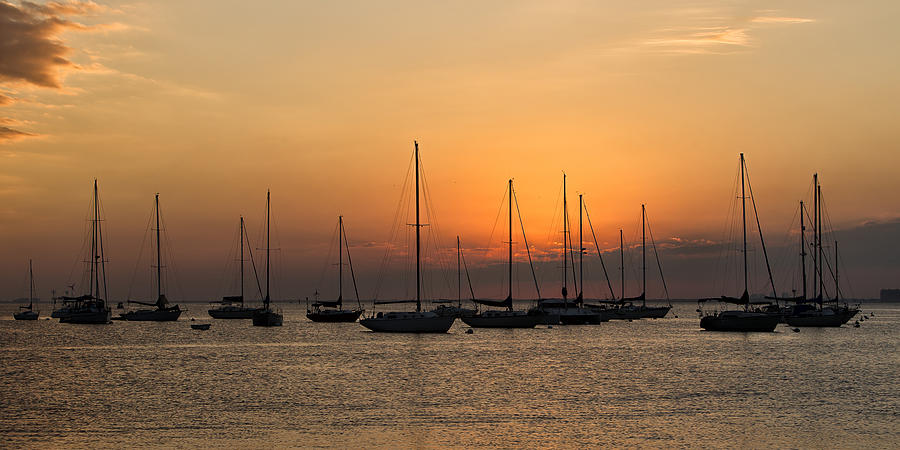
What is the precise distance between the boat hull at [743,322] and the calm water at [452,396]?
1388 centimetres

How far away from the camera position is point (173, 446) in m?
28.8

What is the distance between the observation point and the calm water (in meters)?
30.9

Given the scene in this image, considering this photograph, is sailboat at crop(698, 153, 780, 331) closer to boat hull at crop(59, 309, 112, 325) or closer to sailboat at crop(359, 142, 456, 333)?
sailboat at crop(359, 142, 456, 333)

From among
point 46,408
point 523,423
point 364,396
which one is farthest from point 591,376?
point 46,408

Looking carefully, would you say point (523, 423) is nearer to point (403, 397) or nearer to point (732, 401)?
point (403, 397)

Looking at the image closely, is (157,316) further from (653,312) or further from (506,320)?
(653,312)

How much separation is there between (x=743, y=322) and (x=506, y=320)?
87.0 feet

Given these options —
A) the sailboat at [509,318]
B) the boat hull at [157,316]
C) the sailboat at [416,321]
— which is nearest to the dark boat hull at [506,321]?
the sailboat at [509,318]

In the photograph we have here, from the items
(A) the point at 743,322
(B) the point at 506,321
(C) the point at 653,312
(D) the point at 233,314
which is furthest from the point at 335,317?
(A) the point at 743,322

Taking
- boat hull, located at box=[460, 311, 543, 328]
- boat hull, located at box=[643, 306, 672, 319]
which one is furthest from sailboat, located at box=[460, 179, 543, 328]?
boat hull, located at box=[643, 306, 672, 319]

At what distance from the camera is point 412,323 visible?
8662 cm

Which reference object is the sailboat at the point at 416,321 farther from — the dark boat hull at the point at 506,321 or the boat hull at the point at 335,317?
the boat hull at the point at 335,317

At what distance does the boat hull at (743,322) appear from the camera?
305 feet

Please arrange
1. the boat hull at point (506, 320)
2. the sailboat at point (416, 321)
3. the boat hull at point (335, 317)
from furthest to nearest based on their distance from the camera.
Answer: the boat hull at point (335, 317)
the boat hull at point (506, 320)
the sailboat at point (416, 321)
